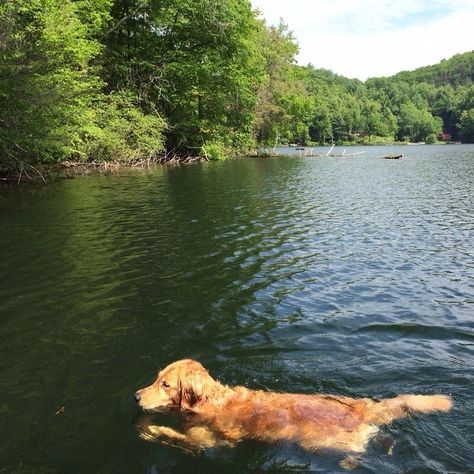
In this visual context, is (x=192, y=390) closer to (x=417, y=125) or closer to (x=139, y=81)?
(x=139, y=81)

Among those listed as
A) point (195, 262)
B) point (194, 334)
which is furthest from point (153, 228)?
point (194, 334)

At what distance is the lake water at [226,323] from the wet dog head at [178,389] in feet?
1.61

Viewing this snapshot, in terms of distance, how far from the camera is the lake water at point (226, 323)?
4.79 metres

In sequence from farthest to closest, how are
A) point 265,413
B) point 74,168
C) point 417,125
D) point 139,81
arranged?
1. point 417,125
2. point 139,81
3. point 74,168
4. point 265,413

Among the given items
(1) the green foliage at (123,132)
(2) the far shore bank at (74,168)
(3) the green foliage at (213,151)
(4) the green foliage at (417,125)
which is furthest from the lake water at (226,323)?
(4) the green foliage at (417,125)

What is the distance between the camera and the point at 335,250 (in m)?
13.2

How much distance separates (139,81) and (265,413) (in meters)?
43.5

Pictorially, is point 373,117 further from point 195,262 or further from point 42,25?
point 195,262

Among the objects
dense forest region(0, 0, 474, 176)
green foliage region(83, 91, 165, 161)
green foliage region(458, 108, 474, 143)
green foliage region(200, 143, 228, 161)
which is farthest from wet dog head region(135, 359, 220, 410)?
green foliage region(458, 108, 474, 143)

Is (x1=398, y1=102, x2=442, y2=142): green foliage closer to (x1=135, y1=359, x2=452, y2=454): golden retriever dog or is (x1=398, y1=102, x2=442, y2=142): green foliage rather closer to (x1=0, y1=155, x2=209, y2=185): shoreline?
(x1=0, y1=155, x2=209, y2=185): shoreline

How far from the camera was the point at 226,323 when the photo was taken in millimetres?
8180

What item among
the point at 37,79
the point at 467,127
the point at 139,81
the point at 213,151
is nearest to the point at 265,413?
the point at 37,79

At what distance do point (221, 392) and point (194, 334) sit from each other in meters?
2.92

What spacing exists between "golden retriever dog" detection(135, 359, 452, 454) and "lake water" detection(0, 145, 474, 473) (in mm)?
204
